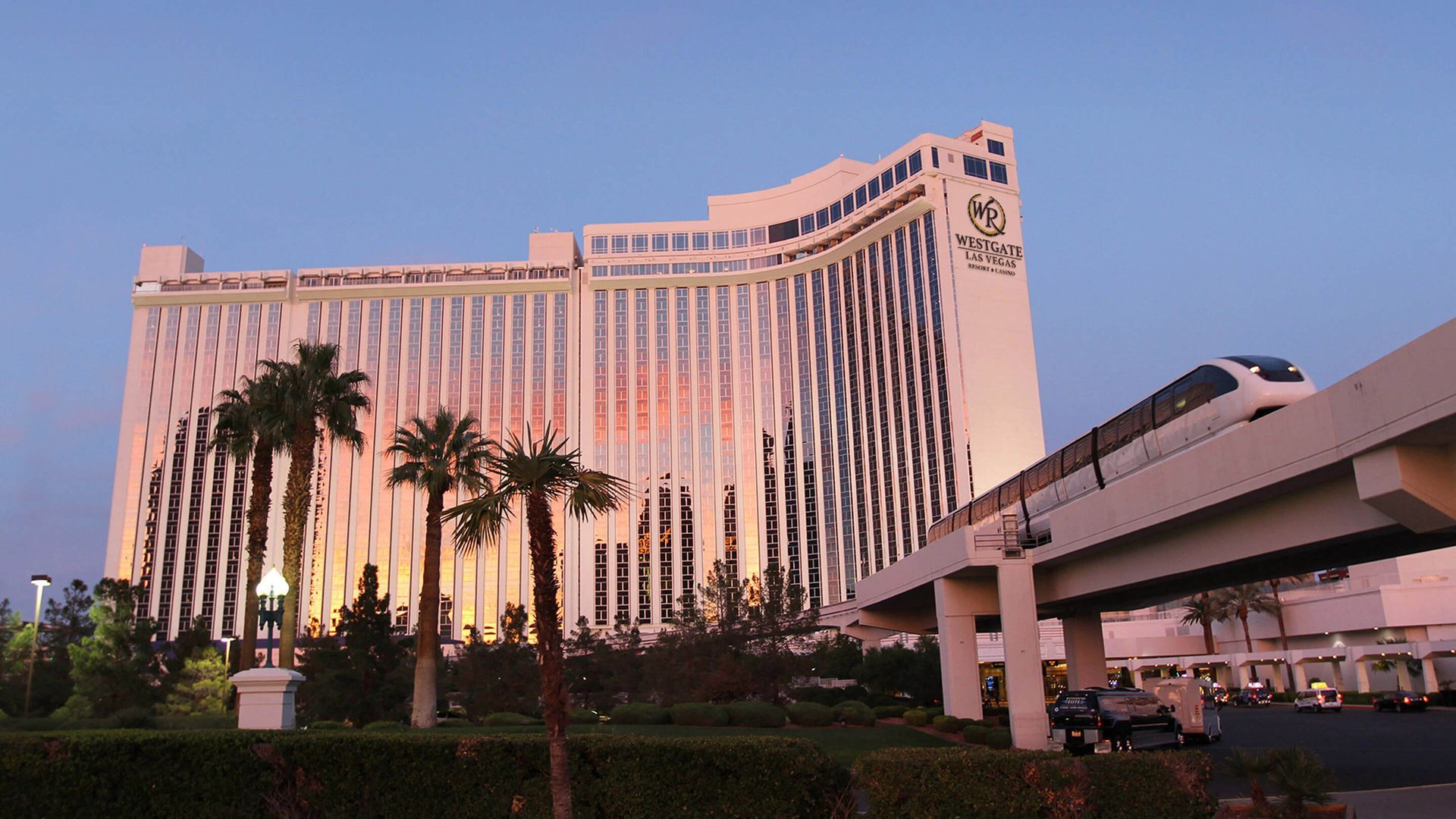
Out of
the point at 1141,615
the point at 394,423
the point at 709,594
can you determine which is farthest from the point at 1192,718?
the point at 394,423

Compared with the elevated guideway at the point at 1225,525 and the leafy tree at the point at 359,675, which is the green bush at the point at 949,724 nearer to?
the elevated guideway at the point at 1225,525

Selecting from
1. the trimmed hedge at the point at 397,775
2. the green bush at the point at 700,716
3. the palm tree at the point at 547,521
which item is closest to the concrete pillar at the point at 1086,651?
the green bush at the point at 700,716

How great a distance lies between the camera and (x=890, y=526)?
310 ft

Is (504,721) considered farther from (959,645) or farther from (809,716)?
(959,645)

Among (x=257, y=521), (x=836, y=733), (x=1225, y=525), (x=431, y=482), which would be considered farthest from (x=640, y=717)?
(x=1225, y=525)

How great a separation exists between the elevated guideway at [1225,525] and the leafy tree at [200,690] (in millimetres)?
27599

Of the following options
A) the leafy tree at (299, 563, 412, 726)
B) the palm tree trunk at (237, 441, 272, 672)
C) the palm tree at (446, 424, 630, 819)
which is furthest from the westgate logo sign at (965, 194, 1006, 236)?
the palm tree at (446, 424, 630, 819)

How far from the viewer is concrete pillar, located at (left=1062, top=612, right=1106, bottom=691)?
4100 cm

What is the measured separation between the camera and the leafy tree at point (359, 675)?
3594 centimetres

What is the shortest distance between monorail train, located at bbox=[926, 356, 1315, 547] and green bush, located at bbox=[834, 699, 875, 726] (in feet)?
31.0

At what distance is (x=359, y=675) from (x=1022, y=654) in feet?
74.4

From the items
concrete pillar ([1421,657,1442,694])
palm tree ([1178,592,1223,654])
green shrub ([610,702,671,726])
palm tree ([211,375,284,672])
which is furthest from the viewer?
palm tree ([1178,592,1223,654])

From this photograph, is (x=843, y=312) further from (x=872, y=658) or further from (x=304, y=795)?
(x=304, y=795)

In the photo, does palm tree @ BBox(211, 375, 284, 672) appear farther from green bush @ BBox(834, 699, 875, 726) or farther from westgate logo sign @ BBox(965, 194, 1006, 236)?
westgate logo sign @ BBox(965, 194, 1006, 236)
